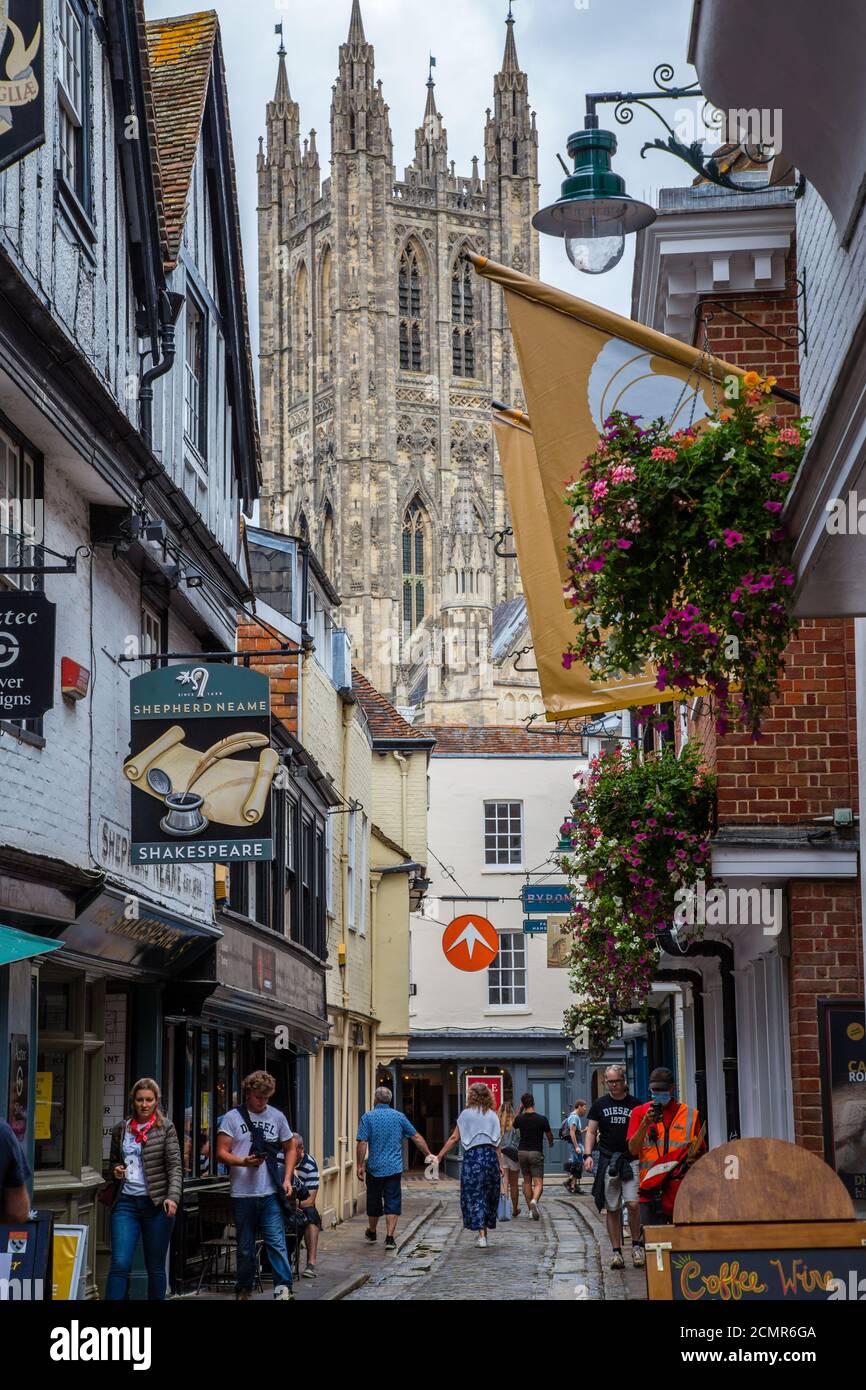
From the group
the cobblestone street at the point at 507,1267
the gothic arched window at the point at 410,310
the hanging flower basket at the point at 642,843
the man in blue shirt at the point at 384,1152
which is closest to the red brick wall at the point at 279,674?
the man in blue shirt at the point at 384,1152

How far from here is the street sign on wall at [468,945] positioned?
28.4m

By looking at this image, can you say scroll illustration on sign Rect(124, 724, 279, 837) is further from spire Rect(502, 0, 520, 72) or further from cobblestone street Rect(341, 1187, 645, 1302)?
spire Rect(502, 0, 520, 72)

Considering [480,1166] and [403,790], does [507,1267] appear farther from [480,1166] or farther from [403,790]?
[403,790]

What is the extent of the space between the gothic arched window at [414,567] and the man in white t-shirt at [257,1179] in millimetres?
93384

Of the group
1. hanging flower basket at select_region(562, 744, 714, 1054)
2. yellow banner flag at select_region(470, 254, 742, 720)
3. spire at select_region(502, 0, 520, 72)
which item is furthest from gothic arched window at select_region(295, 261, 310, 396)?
yellow banner flag at select_region(470, 254, 742, 720)

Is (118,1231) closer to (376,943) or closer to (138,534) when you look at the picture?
(138,534)

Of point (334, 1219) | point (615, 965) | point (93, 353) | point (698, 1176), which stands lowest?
point (334, 1219)

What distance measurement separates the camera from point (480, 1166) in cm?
1973

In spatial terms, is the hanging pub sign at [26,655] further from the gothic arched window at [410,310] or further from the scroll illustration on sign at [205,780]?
the gothic arched window at [410,310]

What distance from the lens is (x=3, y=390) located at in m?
10.6

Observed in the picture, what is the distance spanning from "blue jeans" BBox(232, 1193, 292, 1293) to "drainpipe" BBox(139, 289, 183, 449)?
17.0 ft
